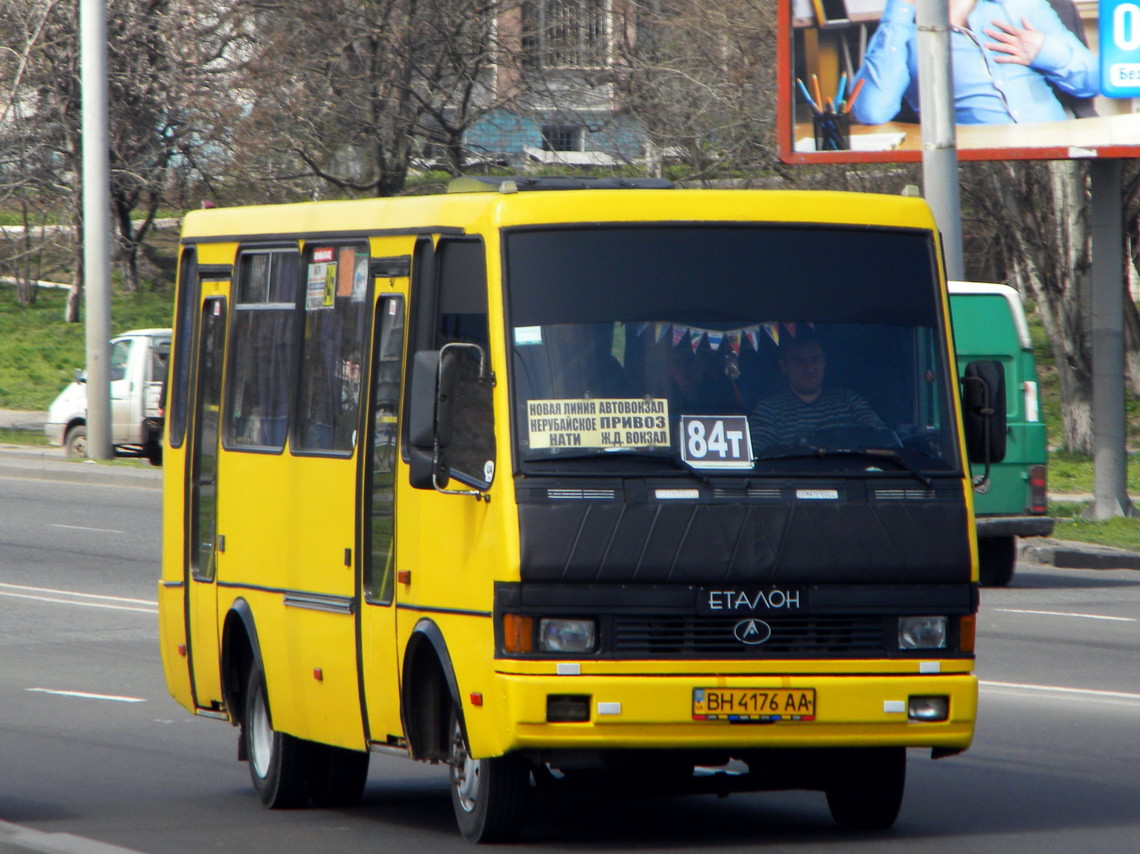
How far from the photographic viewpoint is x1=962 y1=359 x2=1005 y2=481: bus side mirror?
7.19 meters

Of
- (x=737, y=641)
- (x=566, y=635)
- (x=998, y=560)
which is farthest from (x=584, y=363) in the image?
(x=998, y=560)

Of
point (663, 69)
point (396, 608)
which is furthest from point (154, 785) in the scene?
point (663, 69)

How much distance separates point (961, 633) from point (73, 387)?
23.4 m

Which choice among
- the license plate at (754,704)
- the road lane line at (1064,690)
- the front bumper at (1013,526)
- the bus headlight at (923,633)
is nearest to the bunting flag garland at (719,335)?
the bus headlight at (923,633)

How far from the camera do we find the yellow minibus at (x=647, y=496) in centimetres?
657

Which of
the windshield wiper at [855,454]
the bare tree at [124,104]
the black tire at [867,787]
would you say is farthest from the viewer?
the bare tree at [124,104]

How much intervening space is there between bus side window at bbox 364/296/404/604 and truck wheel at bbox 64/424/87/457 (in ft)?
69.9

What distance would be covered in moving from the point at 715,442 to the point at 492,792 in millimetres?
1362

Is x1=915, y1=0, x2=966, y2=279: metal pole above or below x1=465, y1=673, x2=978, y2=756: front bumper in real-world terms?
above

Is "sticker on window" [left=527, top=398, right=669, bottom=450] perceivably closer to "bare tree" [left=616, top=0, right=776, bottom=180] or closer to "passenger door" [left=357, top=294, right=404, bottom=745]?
"passenger door" [left=357, top=294, right=404, bottom=745]

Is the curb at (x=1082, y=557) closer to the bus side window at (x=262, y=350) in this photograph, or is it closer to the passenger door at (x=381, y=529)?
the bus side window at (x=262, y=350)

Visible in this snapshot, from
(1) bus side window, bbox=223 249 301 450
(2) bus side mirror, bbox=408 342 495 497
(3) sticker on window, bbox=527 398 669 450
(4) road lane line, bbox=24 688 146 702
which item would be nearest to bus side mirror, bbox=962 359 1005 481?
(3) sticker on window, bbox=527 398 669 450

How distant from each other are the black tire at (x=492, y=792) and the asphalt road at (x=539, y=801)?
0.17 meters

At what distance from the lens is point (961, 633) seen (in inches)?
270
